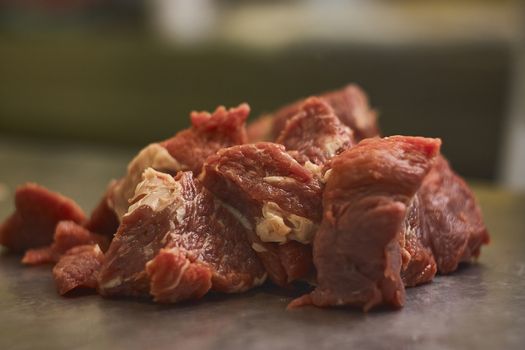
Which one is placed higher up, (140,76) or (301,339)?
(140,76)

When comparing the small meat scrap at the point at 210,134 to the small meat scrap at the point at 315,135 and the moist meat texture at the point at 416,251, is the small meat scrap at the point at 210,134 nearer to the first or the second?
the small meat scrap at the point at 315,135

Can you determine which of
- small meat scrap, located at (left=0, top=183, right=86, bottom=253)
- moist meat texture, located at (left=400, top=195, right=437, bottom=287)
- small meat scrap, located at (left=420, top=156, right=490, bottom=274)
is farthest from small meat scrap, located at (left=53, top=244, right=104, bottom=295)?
small meat scrap, located at (left=420, top=156, right=490, bottom=274)

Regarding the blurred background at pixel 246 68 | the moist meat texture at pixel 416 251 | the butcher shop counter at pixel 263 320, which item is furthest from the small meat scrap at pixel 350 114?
the blurred background at pixel 246 68

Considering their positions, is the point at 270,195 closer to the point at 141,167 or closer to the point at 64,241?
the point at 141,167

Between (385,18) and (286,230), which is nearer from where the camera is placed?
(286,230)

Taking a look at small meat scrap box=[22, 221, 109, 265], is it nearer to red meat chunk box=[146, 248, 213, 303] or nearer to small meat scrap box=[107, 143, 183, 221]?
small meat scrap box=[107, 143, 183, 221]

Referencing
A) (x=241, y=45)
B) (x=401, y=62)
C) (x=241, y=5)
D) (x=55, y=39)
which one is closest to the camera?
(x=401, y=62)

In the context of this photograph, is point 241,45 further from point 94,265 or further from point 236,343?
point 236,343

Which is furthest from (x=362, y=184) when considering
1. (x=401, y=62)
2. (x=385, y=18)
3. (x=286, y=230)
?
(x=385, y=18)
